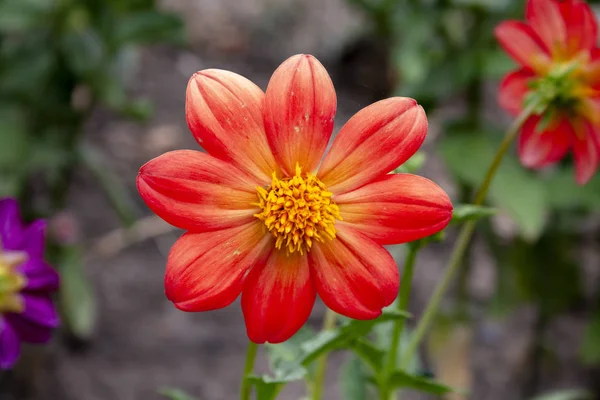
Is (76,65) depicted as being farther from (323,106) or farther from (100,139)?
(323,106)

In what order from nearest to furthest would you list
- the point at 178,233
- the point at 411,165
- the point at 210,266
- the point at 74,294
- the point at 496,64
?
the point at 210,266 < the point at 411,165 < the point at 496,64 < the point at 74,294 < the point at 178,233

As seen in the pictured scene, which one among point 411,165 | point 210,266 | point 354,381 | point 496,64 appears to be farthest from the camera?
point 496,64

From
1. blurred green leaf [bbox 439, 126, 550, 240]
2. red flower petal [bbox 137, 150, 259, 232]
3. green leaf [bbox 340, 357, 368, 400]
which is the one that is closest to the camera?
red flower petal [bbox 137, 150, 259, 232]

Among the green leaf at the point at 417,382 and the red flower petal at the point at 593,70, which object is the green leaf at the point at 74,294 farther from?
the red flower petal at the point at 593,70

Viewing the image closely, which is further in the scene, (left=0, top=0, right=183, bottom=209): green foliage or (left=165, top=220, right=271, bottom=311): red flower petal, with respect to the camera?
(left=0, top=0, right=183, bottom=209): green foliage

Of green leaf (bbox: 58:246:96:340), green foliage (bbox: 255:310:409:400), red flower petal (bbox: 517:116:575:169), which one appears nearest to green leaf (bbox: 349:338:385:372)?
green foliage (bbox: 255:310:409:400)

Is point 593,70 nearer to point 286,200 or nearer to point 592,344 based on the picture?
point 286,200

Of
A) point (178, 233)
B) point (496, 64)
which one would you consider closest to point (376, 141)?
point (496, 64)

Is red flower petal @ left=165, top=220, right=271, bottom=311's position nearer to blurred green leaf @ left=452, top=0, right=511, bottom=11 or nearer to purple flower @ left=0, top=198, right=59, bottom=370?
purple flower @ left=0, top=198, right=59, bottom=370
